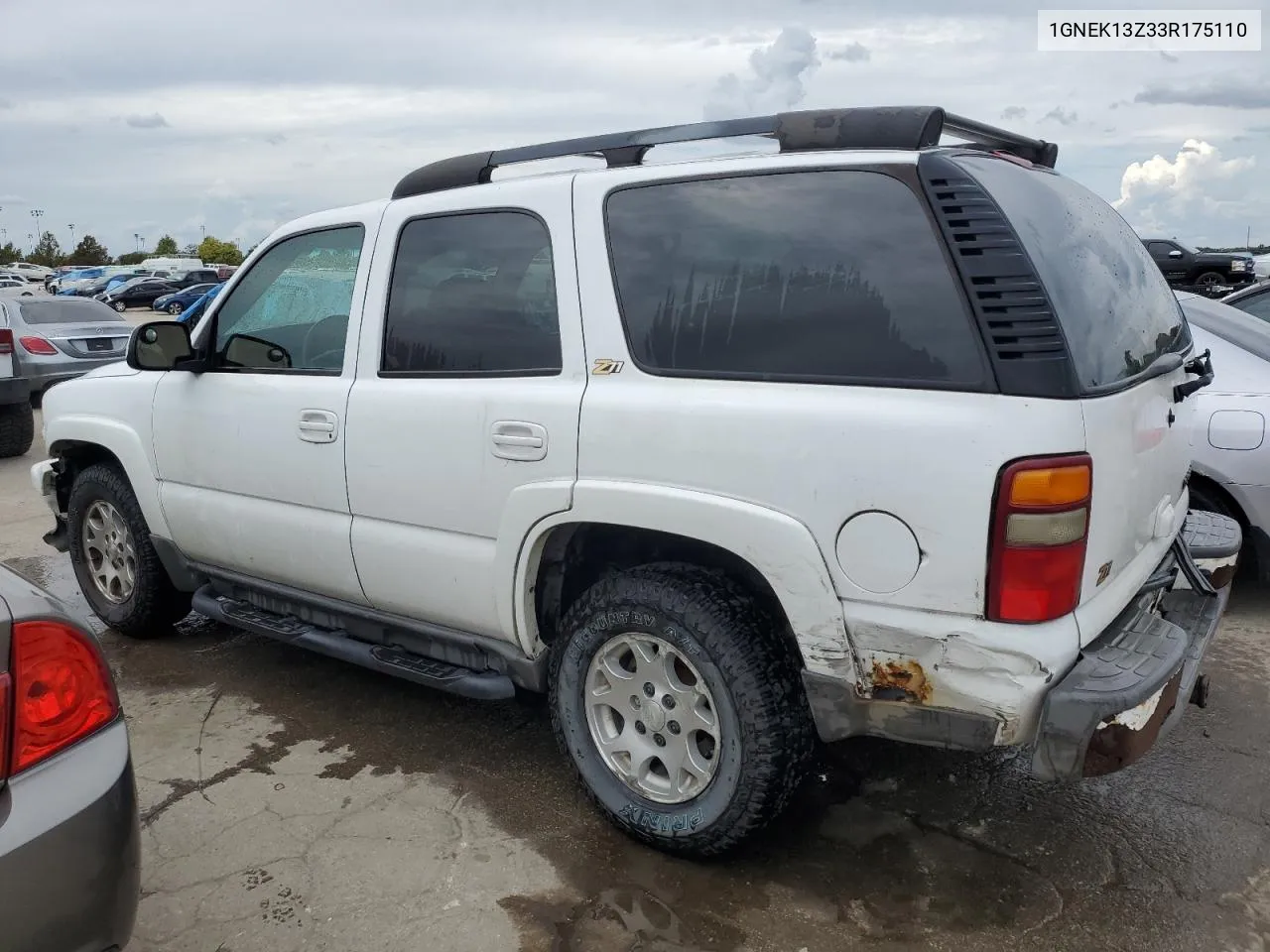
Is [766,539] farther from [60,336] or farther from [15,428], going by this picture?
[60,336]

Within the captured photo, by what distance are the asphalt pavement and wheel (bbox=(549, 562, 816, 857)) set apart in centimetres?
19

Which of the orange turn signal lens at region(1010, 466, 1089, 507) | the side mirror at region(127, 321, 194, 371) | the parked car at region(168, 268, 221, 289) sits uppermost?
the side mirror at region(127, 321, 194, 371)

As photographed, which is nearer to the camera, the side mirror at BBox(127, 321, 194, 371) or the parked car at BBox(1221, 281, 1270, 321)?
the side mirror at BBox(127, 321, 194, 371)

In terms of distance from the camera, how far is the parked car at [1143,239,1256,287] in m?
23.7

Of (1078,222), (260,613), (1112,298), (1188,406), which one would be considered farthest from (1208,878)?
(260,613)

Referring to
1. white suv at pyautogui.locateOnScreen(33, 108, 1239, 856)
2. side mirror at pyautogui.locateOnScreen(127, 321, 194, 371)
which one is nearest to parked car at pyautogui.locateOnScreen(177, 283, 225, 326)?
side mirror at pyautogui.locateOnScreen(127, 321, 194, 371)

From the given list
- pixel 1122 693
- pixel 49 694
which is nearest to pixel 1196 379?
pixel 1122 693

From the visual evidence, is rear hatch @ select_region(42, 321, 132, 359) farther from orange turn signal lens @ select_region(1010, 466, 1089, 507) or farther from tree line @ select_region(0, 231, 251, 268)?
tree line @ select_region(0, 231, 251, 268)

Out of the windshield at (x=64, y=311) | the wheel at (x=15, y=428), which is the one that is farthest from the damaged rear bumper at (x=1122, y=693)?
the windshield at (x=64, y=311)

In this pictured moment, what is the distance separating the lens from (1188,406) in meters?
3.27

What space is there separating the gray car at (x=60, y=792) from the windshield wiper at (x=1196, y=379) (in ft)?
9.15

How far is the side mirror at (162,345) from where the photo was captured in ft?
13.0

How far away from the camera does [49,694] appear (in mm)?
1991

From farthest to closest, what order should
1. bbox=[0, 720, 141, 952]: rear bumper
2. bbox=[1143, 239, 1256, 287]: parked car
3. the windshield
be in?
bbox=[1143, 239, 1256, 287]: parked car → the windshield → bbox=[0, 720, 141, 952]: rear bumper
